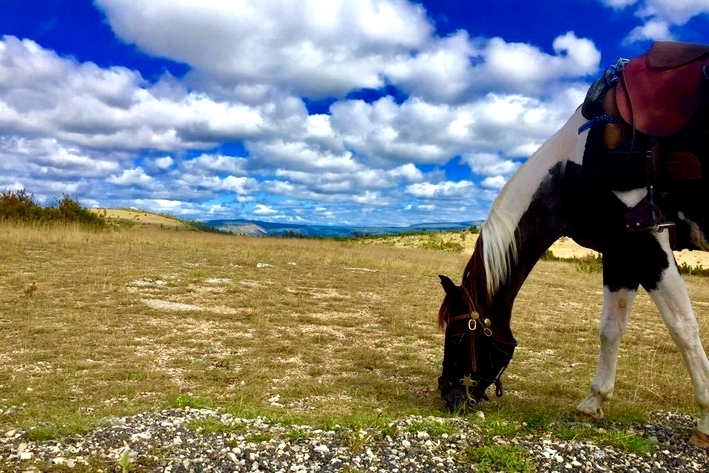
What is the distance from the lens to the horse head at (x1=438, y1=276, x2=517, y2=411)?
446 centimetres

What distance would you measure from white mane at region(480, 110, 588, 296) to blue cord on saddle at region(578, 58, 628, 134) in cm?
18

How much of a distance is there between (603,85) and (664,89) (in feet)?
1.46

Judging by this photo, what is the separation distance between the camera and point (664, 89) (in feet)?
13.1

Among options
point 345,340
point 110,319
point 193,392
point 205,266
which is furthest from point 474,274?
point 205,266

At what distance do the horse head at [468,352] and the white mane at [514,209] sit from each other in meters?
0.26

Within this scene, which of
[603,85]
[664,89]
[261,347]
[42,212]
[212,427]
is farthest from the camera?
[42,212]

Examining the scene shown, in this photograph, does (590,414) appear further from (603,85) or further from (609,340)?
(603,85)

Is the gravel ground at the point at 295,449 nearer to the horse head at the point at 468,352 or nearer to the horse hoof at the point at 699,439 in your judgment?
the horse hoof at the point at 699,439

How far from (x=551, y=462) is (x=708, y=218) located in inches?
83.1

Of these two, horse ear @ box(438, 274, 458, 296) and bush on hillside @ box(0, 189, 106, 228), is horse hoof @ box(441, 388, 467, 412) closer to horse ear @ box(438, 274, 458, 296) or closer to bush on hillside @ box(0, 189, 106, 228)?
horse ear @ box(438, 274, 458, 296)

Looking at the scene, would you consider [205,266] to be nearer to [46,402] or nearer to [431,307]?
[431,307]

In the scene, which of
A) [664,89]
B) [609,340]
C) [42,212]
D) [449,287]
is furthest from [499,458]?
[42,212]

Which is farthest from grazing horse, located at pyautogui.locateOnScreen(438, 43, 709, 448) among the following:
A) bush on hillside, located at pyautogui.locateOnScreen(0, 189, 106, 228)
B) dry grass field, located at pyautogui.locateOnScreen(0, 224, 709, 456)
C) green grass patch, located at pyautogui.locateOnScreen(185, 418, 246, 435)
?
bush on hillside, located at pyautogui.locateOnScreen(0, 189, 106, 228)

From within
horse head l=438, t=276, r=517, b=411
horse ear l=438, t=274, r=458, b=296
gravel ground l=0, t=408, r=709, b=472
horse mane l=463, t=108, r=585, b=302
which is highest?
horse mane l=463, t=108, r=585, b=302
